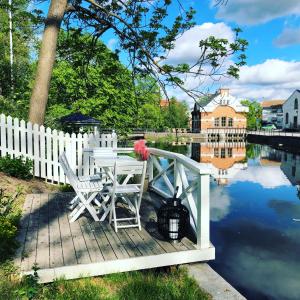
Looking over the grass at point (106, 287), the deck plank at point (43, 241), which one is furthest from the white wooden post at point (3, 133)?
the grass at point (106, 287)

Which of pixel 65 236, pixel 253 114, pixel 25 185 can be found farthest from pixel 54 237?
pixel 253 114

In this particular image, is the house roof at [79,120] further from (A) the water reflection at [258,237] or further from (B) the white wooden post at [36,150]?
(A) the water reflection at [258,237]

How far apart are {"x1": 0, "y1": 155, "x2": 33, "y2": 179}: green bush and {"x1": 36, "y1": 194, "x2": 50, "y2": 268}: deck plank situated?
2.83m

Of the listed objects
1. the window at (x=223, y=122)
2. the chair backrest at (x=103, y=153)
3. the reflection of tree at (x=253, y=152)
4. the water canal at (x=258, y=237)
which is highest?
the window at (x=223, y=122)

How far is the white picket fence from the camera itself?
10.3 metres

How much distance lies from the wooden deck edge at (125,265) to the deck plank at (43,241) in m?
0.20

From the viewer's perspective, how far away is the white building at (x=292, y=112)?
78.5 metres

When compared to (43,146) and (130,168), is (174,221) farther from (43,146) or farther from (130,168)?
(43,146)

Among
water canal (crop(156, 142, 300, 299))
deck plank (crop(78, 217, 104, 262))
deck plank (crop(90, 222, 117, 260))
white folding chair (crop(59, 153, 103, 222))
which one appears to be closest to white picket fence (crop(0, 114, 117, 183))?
water canal (crop(156, 142, 300, 299))

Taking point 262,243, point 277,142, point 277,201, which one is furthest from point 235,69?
point 277,142

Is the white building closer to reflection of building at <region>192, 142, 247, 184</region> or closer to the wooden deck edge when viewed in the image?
reflection of building at <region>192, 142, 247, 184</region>

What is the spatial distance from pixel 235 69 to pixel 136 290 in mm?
6109

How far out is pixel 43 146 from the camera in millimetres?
10492

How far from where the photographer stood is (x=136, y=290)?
13.7 ft
